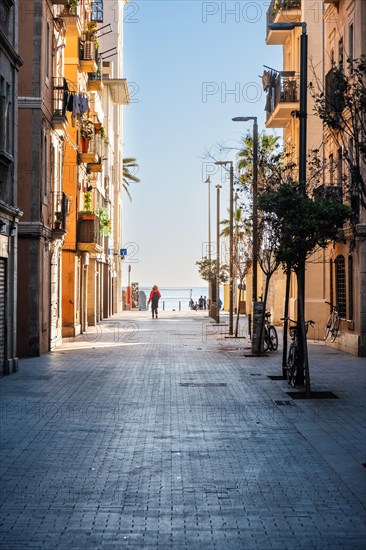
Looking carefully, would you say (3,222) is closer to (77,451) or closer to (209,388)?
(209,388)

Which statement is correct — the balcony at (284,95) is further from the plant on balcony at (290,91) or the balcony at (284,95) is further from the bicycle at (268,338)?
the bicycle at (268,338)

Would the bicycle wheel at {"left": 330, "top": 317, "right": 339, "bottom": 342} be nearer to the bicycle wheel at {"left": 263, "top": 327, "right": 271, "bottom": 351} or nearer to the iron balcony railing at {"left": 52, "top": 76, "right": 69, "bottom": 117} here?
the bicycle wheel at {"left": 263, "top": 327, "right": 271, "bottom": 351}

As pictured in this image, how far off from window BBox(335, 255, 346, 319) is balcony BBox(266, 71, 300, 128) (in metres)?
9.49

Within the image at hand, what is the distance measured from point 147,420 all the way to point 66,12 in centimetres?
2062

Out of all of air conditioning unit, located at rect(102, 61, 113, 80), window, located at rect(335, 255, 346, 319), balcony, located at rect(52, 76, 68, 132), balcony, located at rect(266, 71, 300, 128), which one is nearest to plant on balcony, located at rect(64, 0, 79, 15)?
balcony, located at rect(52, 76, 68, 132)

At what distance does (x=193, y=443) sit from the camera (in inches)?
453

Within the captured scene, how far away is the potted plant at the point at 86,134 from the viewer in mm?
36844

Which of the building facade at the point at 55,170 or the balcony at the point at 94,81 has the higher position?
the balcony at the point at 94,81

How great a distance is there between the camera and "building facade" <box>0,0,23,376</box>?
1997cm

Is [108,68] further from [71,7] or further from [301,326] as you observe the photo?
[301,326]

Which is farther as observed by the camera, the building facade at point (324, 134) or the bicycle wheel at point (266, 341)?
the bicycle wheel at point (266, 341)

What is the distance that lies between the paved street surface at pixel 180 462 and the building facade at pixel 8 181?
3.30 ft

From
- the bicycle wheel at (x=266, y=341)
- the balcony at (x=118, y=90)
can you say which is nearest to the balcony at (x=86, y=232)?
the bicycle wheel at (x=266, y=341)

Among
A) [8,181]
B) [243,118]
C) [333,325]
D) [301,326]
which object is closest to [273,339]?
[333,325]
